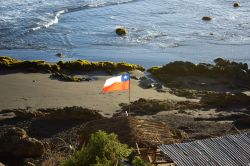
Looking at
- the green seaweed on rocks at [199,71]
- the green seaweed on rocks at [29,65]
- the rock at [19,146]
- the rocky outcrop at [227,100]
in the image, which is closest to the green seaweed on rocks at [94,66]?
the green seaweed on rocks at [29,65]

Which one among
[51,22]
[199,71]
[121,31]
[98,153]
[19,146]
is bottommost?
[19,146]

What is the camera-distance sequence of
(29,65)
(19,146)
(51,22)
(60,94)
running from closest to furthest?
(19,146)
(60,94)
(29,65)
(51,22)

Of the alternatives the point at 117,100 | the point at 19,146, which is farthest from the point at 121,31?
the point at 19,146

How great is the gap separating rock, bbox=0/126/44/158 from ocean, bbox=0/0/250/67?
1617 centimetres

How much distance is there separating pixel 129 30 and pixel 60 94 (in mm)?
18010

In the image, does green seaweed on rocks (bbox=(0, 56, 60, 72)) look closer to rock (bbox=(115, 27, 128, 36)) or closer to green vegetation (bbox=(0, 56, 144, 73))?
green vegetation (bbox=(0, 56, 144, 73))

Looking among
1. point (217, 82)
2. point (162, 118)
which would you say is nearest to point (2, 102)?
point (162, 118)

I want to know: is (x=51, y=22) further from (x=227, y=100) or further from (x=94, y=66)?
(x=227, y=100)

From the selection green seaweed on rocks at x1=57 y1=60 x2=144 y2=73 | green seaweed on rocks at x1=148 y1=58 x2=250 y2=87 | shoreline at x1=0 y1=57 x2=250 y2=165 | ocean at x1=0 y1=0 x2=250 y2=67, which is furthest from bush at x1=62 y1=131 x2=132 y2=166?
ocean at x1=0 y1=0 x2=250 y2=67

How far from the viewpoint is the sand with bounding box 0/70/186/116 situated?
26.3 m

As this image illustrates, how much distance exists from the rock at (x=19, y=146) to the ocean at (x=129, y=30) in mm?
16168

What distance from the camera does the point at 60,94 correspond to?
1097 inches

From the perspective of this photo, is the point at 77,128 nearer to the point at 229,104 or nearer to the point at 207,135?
the point at 207,135

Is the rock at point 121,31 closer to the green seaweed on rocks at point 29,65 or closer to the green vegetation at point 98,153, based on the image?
the green seaweed on rocks at point 29,65
